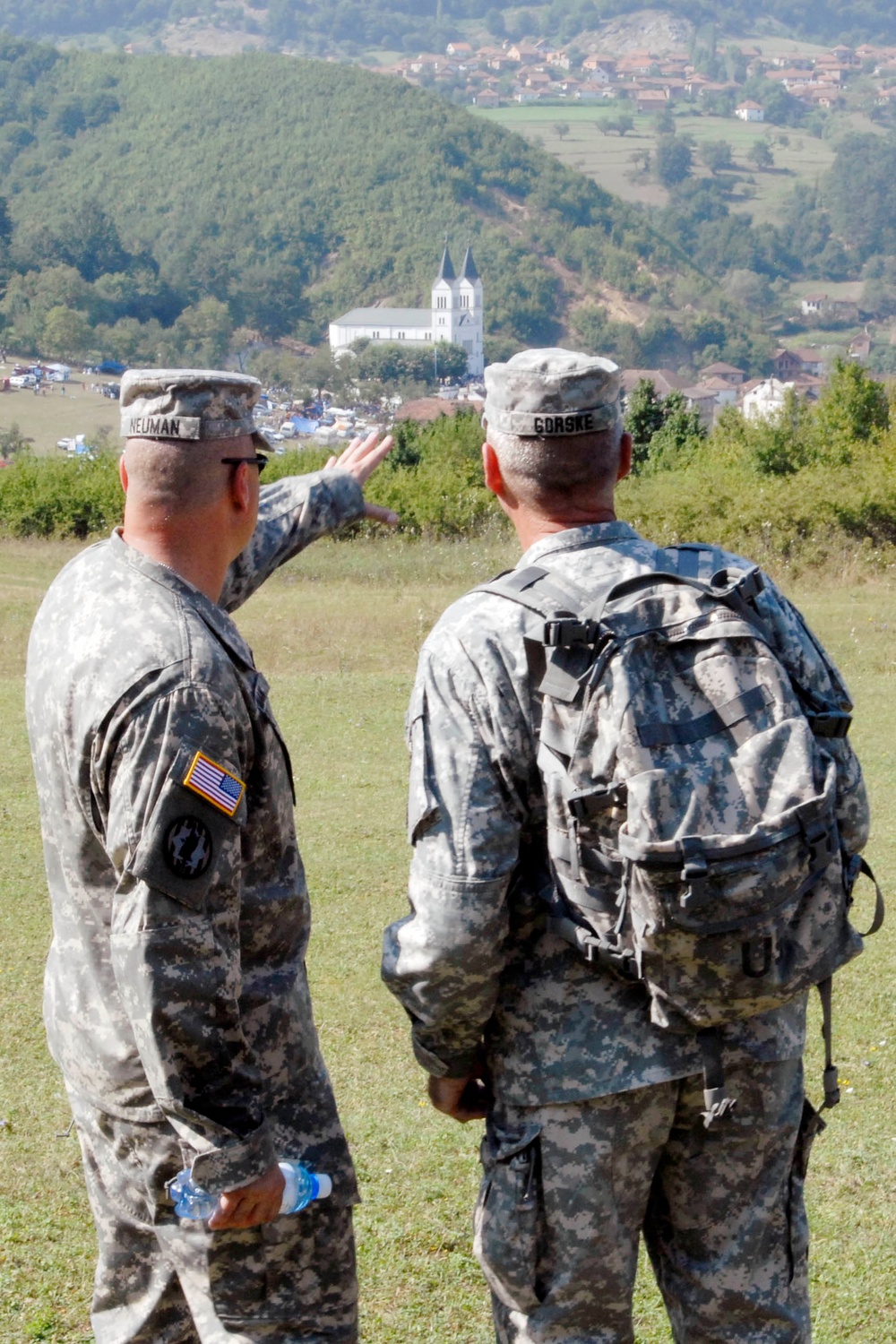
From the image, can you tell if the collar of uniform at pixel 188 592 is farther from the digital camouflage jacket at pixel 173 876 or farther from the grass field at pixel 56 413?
the grass field at pixel 56 413

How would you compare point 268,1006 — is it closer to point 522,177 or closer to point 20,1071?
point 20,1071

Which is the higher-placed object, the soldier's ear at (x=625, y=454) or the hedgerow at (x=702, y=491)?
the soldier's ear at (x=625, y=454)

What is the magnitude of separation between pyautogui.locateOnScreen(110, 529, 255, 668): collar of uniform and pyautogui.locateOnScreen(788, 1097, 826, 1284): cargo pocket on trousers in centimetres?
133

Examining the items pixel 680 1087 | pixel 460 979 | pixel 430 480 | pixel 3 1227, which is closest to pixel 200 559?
pixel 460 979

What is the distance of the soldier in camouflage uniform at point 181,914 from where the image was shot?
2504 millimetres

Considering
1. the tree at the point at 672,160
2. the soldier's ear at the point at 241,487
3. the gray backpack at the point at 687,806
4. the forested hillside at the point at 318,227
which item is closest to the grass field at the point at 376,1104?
the gray backpack at the point at 687,806

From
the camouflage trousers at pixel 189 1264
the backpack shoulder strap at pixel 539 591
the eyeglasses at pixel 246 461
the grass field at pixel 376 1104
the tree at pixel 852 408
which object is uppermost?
the eyeglasses at pixel 246 461

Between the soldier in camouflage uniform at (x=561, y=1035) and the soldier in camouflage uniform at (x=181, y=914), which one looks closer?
the soldier in camouflage uniform at (x=181, y=914)

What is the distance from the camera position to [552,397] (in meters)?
2.72

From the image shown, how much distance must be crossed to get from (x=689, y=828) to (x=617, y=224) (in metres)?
152

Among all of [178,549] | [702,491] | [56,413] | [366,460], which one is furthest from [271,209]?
[178,549]

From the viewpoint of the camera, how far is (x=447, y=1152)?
4531 mm

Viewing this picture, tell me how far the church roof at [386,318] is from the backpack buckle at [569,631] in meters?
129

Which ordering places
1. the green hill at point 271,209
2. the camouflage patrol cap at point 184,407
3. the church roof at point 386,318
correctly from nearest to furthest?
the camouflage patrol cap at point 184,407 → the green hill at point 271,209 → the church roof at point 386,318
